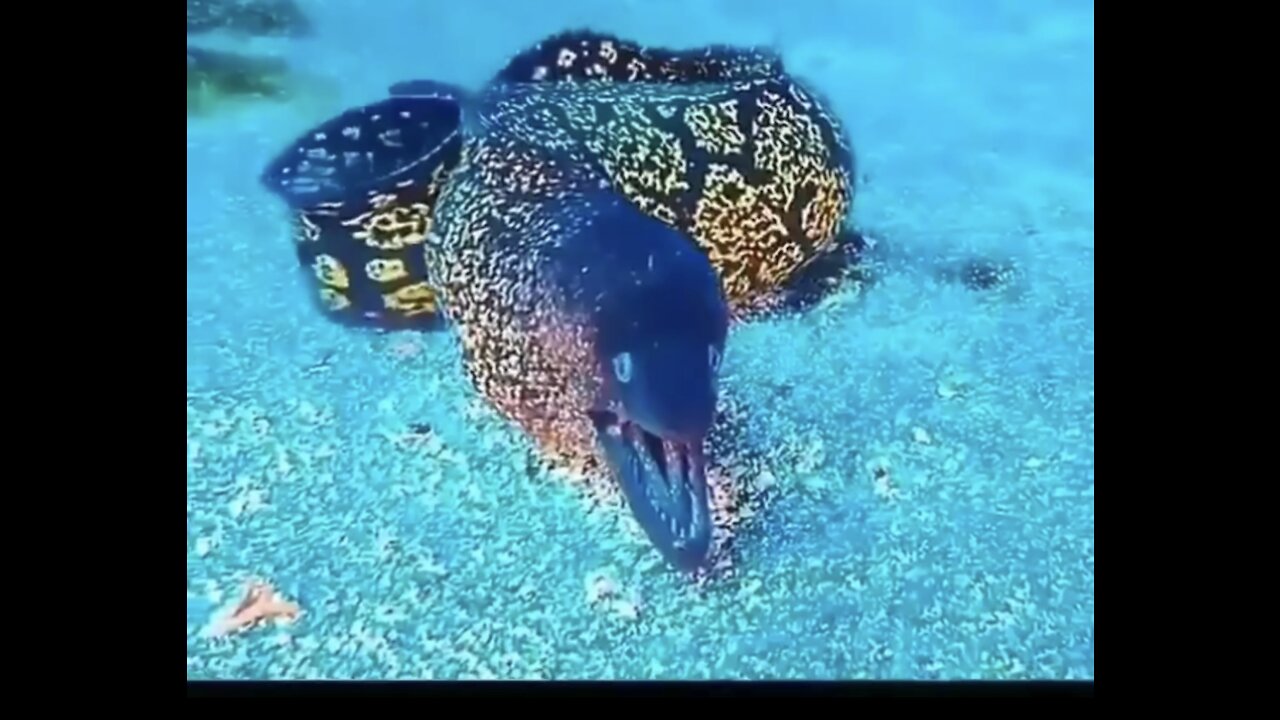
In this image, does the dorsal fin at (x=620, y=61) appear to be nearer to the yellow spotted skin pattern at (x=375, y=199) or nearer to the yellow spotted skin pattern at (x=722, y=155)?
the yellow spotted skin pattern at (x=722, y=155)

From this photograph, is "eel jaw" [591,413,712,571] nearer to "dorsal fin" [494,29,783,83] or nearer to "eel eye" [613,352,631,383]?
"eel eye" [613,352,631,383]

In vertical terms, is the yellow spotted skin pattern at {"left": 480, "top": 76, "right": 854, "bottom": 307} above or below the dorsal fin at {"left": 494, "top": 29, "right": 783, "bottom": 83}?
below

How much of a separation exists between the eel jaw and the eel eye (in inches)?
2.1

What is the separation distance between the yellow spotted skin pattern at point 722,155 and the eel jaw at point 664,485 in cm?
22

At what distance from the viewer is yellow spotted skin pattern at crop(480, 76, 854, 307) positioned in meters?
2.60

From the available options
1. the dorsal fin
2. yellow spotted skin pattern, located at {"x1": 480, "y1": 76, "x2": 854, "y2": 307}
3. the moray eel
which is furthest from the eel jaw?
the dorsal fin

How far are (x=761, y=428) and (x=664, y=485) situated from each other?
15cm

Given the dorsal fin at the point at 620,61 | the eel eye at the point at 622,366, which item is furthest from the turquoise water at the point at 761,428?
the eel eye at the point at 622,366

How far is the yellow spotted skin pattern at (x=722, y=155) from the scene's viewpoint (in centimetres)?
260

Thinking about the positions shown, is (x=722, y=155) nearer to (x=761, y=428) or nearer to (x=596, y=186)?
(x=596, y=186)
